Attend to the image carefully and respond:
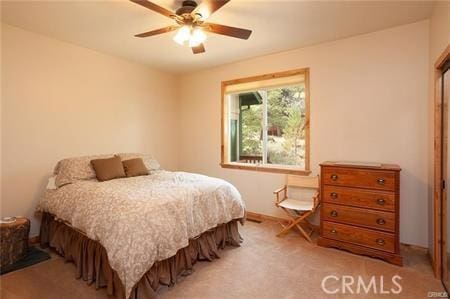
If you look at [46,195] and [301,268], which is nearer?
[301,268]

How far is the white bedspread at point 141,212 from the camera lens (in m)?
1.76

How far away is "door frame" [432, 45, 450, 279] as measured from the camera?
6.85ft

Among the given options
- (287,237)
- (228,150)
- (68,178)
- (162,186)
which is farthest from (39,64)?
(287,237)

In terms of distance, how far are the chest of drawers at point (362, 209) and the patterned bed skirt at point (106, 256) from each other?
1141 millimetres

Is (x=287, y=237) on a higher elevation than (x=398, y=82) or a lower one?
lower

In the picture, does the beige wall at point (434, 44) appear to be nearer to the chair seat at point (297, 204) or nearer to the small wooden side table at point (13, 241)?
the chair seat at point (297, 204)

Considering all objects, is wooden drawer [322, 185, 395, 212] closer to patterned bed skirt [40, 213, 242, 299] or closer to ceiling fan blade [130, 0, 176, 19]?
patterned bed skirt [40, 213, 242, 299]

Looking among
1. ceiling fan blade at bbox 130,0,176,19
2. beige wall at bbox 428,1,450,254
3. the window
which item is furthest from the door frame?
ceiling fan blade at bbox 130,0,176,19

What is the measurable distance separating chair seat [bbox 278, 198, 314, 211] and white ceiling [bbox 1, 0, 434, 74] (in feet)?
7.04

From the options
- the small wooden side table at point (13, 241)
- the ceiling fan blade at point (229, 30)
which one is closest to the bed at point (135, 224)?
the small wooden side table at point (13, 241)

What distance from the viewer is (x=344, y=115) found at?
312 centimetres

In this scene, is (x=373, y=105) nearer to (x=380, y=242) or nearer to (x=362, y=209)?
(x=362, y=209)

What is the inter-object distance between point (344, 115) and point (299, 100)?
0.71 metres

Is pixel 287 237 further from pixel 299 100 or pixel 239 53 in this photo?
pixel 239 53
